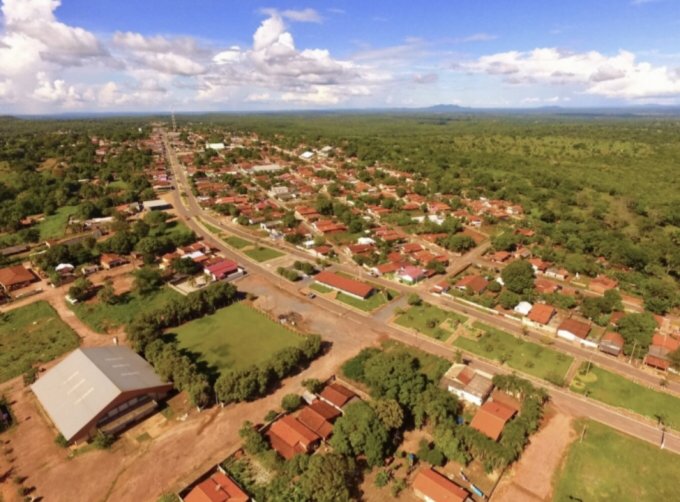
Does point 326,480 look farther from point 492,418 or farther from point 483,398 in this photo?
point 483,398

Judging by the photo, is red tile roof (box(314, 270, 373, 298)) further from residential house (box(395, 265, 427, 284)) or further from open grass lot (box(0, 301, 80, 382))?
open grass lot (box(0, 301, 80, 382))

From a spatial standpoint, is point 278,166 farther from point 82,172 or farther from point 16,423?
point 16,423

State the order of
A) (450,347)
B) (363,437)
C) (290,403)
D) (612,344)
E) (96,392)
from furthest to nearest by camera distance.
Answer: (450,347) → (612,344) → (290,403) → (96,392) → (363,437)

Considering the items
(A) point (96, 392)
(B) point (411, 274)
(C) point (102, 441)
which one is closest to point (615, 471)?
(B) point (411, 274)

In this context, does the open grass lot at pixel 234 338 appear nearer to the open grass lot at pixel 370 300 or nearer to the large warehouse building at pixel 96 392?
the large warehouse building at pixel 96 392

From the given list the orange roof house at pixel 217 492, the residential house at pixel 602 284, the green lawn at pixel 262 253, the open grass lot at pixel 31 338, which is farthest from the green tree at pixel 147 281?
the residential house at pixel 602 284

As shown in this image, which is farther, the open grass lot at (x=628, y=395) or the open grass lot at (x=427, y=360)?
the open grass lot at (x=427, y=360)

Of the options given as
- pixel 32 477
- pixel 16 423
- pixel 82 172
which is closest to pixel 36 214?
pixel 82 172
